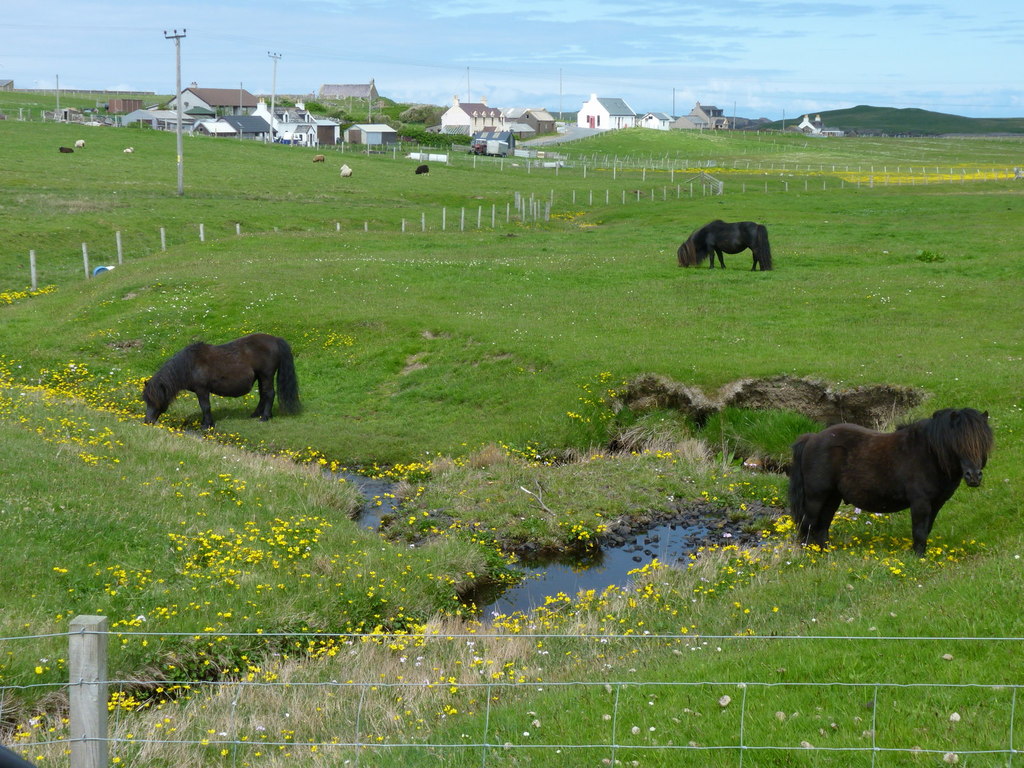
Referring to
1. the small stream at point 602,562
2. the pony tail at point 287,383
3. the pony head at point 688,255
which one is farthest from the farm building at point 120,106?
the small stream at point 602,562

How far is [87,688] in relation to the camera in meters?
6.13

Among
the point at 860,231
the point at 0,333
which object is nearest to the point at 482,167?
the point at 860,231

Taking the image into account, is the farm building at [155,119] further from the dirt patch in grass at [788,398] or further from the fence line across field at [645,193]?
the dirt patch in grass at [788,398]

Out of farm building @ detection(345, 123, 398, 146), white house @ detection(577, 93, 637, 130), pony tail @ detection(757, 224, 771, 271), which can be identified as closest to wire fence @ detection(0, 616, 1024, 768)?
pony tail @ detection(757, 224, 771, 271)

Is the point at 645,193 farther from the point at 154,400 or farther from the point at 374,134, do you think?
the point at 374,134

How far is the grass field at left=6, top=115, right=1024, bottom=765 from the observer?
820cm

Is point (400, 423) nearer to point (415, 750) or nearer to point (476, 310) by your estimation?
point (476, 310)

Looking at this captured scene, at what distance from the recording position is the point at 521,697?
8.42 m

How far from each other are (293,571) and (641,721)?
7189mm

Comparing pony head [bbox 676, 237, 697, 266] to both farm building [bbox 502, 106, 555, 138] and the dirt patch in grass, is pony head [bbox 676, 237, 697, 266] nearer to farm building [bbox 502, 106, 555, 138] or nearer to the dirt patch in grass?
the dirt patch in grass

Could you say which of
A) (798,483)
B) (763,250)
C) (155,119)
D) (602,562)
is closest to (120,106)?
(155,119)

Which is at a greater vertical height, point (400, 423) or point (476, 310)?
point (476, 310)

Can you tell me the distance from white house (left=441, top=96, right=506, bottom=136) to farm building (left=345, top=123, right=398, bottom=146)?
3085 cm

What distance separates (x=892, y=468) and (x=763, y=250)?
22.1 metres
